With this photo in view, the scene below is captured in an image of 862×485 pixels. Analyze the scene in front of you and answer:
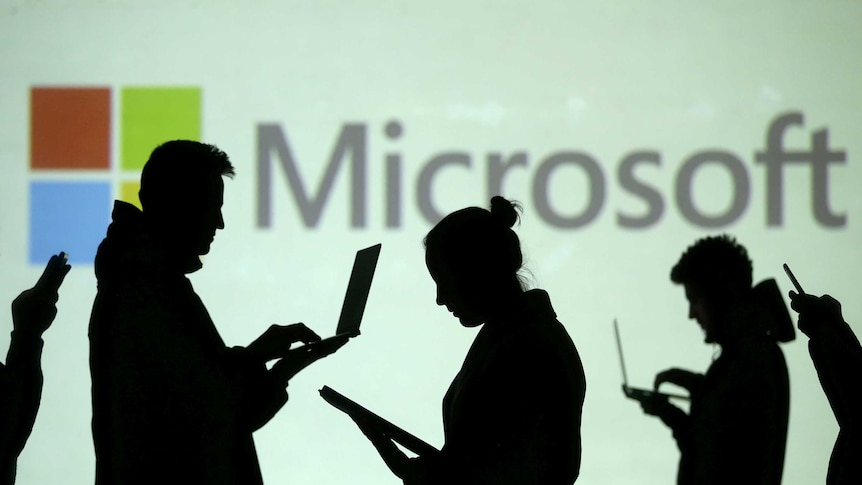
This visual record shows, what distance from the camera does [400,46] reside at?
3584mm

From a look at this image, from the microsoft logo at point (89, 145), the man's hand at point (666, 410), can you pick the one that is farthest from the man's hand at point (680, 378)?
the microsoft logo at point (89, 145)

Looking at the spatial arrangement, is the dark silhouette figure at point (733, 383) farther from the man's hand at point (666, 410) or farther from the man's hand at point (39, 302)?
the man's hand at point (39, 302)

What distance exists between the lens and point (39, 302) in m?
1.64

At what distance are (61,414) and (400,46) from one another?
1.85 metres

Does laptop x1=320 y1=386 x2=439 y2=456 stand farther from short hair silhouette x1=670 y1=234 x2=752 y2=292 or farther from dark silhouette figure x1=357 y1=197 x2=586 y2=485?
short hair silhouette x1=670 y1=234 x2=752 y2=292

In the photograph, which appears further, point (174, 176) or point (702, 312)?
point (702, 312)

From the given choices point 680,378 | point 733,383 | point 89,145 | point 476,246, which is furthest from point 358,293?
point 89,145

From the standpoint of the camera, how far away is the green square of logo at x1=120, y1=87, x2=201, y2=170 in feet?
11.7

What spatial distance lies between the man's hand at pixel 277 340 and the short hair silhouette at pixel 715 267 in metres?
1.21

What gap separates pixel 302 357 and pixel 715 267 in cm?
129

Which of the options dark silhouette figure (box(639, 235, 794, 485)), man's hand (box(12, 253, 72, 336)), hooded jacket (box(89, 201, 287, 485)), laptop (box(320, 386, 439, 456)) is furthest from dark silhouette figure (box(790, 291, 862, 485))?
man's hand (box(12, 253, 72, 336))

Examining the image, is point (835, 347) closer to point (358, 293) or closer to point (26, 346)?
point (358, 293)

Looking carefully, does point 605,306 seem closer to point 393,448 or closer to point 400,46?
point 400,46

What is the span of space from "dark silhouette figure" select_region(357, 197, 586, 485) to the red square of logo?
2.44m
